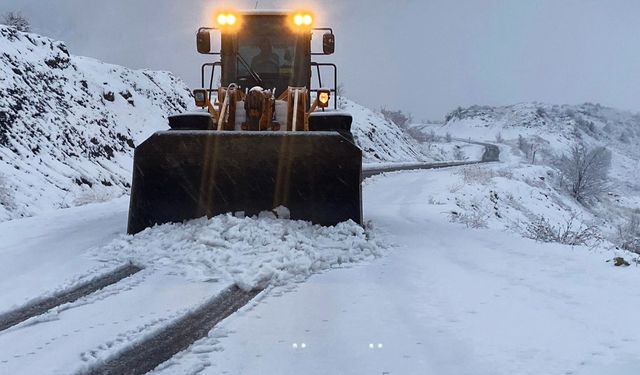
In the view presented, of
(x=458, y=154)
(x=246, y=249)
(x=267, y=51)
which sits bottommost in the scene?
(x=458, y=154)

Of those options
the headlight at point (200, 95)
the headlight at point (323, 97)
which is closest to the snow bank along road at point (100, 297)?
the headlight at point (200, 95)

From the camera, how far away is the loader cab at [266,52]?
26.2 ft

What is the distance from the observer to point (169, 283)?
4.05m

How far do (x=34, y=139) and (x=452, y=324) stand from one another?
11.7m

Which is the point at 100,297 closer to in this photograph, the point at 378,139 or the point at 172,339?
the point at 172,339

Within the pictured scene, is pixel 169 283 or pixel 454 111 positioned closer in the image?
pixel 169 283

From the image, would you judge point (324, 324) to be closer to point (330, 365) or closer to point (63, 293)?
point (330, 365)

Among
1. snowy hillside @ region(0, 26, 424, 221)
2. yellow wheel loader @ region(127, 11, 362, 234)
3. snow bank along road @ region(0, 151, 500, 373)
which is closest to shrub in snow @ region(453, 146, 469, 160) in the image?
snowy hillside @ region(0, 26, 424, 221)

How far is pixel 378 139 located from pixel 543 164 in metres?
17.8

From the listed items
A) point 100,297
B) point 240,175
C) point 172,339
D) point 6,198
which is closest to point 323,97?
point 240,175

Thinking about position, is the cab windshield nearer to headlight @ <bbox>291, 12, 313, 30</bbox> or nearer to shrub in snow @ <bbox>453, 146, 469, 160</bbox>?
headlight @ <bbox>291, 12, 313, 30</bbox>

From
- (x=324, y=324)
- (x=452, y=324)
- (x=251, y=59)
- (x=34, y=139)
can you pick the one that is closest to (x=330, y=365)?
(x=324, y=324)

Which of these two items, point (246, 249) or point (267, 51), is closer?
point (246, 249)

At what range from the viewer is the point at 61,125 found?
13.9 m
